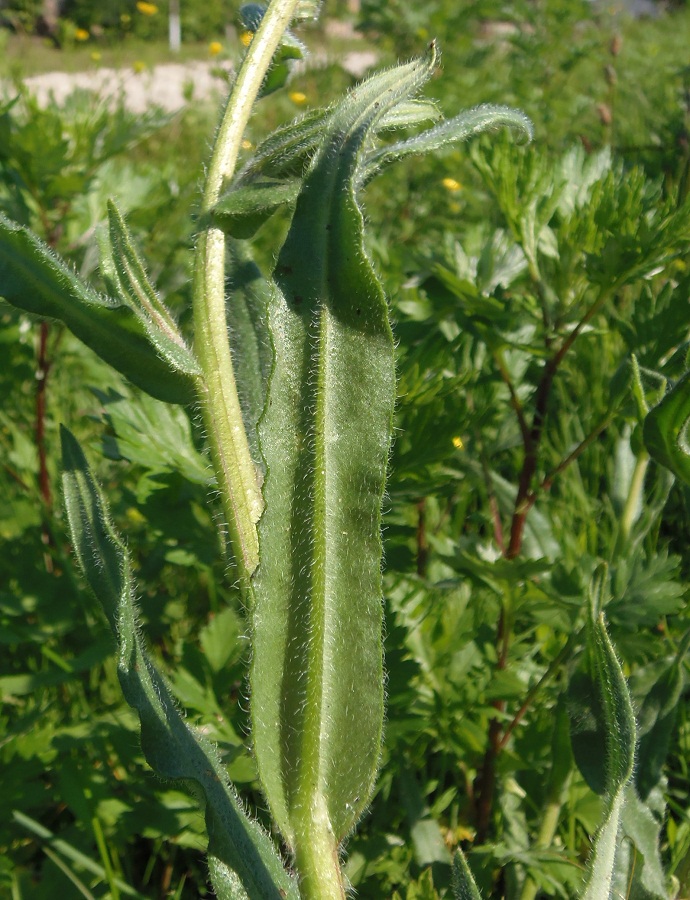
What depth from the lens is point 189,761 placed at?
84 centimetres

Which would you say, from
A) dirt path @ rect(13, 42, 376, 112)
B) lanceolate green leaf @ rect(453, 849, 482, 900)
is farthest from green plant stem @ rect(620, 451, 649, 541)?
dirt path @ rect(13, 42, 376, 112)

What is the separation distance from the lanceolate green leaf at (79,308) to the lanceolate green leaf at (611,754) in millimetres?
514

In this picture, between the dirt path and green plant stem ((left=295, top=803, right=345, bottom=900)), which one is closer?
green plant stem ((left=295, top=803, right=345, bottom=900))

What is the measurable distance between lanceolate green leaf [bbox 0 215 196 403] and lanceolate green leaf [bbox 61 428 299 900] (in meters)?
0.19

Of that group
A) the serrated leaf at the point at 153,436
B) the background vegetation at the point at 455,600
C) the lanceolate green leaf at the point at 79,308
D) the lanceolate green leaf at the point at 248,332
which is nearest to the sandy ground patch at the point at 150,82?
the background vegetation at the point at 455,600

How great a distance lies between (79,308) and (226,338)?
17 centimetres

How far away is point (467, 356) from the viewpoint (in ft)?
5.20

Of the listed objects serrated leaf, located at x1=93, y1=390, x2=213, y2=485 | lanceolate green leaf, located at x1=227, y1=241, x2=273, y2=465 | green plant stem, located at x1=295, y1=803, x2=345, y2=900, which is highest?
lanceolate green leaf, located at x1=227, y1=241, x2=273, y2=465

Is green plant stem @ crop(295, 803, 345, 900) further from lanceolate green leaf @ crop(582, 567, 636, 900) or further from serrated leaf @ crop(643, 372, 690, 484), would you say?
serrated leaf @ crop(643, 372, 690, 484)

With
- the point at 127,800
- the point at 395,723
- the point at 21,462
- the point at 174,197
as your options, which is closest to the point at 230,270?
the point at 395,723

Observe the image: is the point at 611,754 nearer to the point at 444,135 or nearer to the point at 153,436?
the point at 444,135

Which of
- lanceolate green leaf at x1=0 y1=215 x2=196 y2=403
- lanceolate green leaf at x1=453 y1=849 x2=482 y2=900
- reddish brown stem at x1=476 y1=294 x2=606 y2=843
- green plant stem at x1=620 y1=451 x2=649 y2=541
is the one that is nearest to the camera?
lanceolate green leaf at x1=453 y1=849 x2=482 y2=900

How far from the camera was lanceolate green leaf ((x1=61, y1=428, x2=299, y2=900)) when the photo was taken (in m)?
0.81

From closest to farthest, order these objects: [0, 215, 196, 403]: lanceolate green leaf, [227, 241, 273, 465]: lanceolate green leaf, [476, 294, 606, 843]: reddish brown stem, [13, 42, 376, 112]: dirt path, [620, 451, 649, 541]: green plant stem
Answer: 1. [0, 215, 196, 403]: lanceolate green leaf
2. [227, 241, 273, 465]: lanceolate green leaf
3. [476, 294, 606, 843]: reddish brown stem
4. [620, 451, 649, 541]: green plant stem
5. [13, 42, 376, 112]: dirt path
